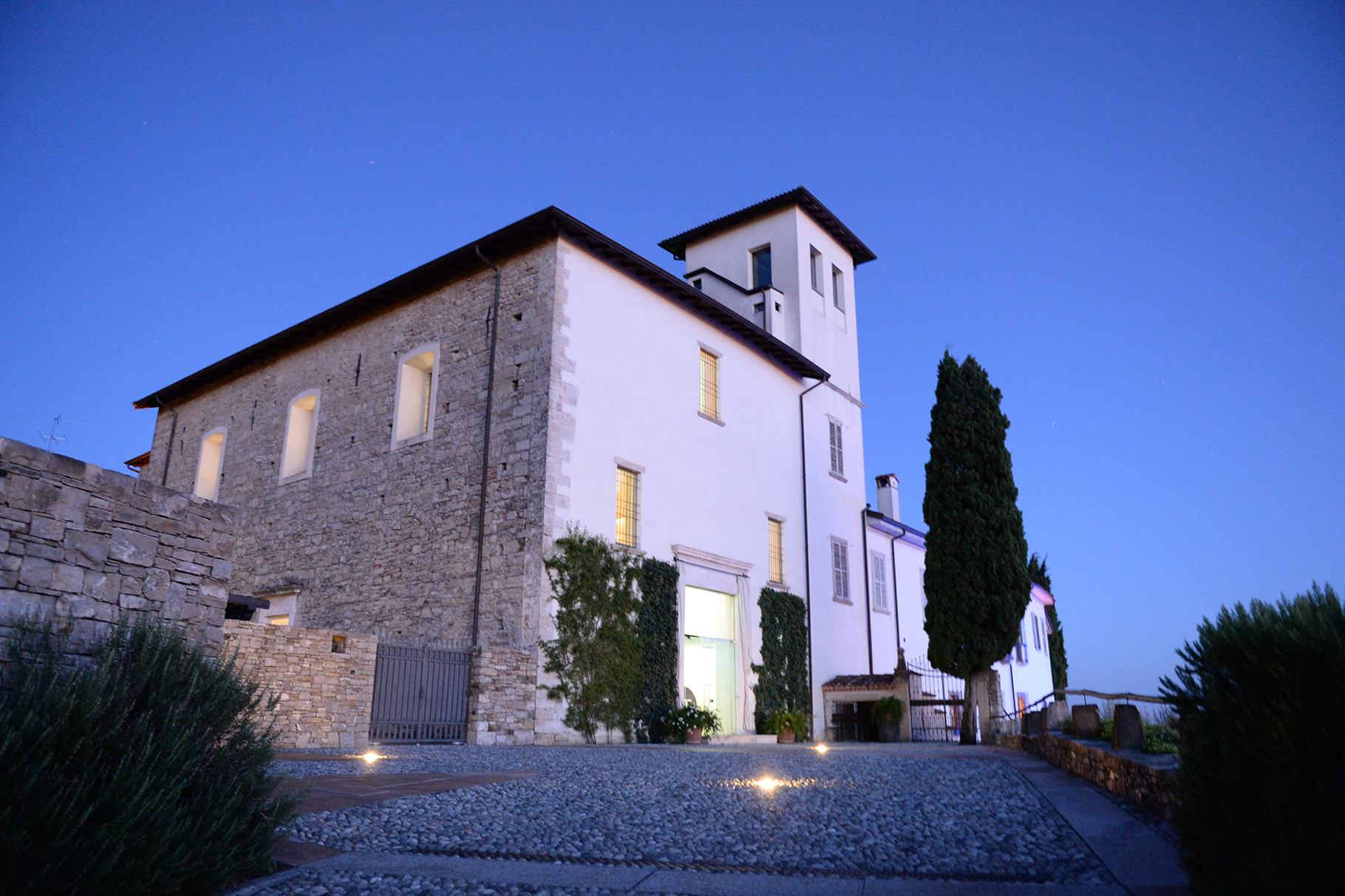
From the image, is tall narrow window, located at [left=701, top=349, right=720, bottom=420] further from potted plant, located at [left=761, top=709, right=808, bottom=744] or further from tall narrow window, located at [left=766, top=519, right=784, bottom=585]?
potted plant, located at [left=761, top=709, right=808, bottom=744]

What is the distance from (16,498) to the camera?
4.20m

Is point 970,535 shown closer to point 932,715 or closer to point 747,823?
point 932,715

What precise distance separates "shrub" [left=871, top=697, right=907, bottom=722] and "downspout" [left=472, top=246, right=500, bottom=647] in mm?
9073

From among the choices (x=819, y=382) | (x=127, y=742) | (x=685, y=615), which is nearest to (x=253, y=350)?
(x=685, y=615)

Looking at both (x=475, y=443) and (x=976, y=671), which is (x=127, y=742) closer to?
(x=475, y=443)

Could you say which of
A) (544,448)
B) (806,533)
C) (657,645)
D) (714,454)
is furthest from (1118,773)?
(806,533)

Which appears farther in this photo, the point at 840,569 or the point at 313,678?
the point at 840,569

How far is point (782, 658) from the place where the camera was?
→ 57.9 feet

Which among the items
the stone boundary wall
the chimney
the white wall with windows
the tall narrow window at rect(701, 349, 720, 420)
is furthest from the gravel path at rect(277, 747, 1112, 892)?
the chimney

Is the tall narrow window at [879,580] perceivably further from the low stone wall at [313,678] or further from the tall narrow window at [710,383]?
the low stone wall at [313,678]

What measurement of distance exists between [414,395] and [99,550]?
12.4 meters

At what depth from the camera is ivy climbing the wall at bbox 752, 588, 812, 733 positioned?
16.9m

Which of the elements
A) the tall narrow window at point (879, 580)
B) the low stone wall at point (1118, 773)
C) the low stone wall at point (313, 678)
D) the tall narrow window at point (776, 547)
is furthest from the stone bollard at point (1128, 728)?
the tall narrow window at point (879, 580)

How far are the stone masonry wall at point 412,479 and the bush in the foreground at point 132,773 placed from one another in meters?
9.32
